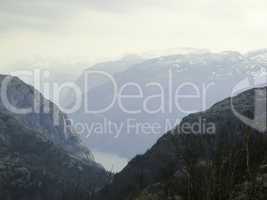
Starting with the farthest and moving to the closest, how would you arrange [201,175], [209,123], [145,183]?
[209,123]
[145,183]
[201,175]

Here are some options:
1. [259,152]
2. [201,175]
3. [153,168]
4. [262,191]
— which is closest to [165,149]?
[153,168]

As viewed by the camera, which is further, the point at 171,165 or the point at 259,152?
the point at 171,165

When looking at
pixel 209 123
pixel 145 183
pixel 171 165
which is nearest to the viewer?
pixel 171 165

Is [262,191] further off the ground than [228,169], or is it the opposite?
[228,169]

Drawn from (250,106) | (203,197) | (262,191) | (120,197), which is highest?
(203,197)

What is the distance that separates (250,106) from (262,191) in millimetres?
143145

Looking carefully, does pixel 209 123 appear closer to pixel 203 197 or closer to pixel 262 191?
pixel 262 191

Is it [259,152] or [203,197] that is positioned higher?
[203,197]

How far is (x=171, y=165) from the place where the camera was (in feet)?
517

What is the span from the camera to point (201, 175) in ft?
86.5

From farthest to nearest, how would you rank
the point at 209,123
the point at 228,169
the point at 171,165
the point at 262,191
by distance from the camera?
the point at 209,123 → the point at 171,165 → the point at 262,191 → the point at 228,169

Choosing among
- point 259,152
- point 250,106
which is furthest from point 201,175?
point 250,106

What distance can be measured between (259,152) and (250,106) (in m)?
129

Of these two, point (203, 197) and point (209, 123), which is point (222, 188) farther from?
point (209, 123)
